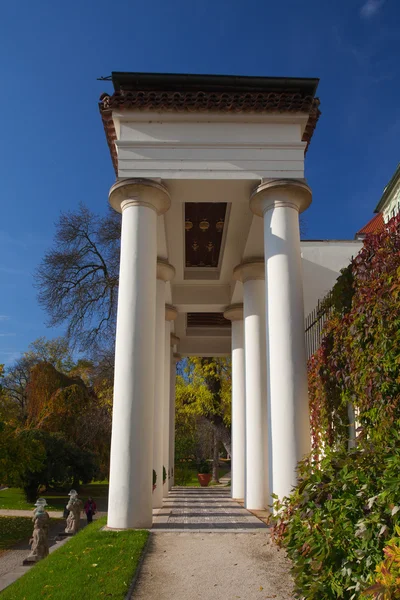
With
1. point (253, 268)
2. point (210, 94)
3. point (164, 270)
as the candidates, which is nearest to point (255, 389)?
point (253, 268)

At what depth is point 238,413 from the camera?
20.6 meters

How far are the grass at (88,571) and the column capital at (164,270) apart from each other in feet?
29.5

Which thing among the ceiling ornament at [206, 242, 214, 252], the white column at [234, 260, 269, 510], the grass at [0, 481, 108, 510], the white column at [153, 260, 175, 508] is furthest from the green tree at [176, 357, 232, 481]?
the white column at [234, 260, 269, 510]

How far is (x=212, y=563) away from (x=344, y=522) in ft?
11.5

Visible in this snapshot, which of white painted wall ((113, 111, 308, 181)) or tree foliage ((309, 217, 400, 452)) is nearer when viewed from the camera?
tree foliage ((309, 217, 400, 452))

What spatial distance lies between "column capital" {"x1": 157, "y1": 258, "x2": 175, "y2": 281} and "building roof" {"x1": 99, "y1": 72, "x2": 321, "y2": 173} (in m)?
5.46

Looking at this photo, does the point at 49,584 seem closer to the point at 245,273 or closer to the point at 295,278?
the point at 295,278

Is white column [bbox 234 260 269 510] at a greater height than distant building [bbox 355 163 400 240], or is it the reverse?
distant building [bbox 355 163 400 240]

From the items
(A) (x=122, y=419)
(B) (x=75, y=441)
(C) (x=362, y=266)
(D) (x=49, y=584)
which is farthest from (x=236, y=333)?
(B) (x=75, y=441)

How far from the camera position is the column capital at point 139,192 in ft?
39.8

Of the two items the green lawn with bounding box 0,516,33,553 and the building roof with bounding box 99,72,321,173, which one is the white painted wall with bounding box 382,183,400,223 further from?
the green lawn with bounding box 0,516,33,553

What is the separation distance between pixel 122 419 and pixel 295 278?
191 inches

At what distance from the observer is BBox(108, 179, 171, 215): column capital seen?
1212cm

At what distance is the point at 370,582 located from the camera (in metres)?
4.50
